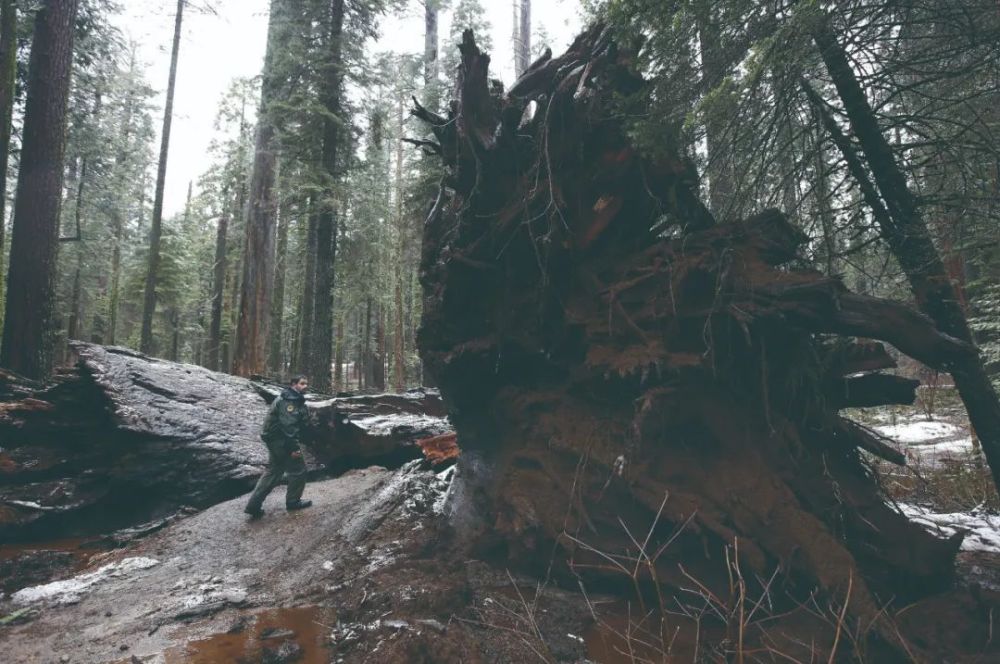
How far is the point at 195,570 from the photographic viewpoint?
5488mm

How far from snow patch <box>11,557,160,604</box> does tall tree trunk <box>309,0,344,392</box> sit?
27.6 feet

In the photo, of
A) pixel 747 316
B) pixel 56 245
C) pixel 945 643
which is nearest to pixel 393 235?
pixel 56 245

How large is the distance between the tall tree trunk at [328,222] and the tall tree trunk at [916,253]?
1210cm

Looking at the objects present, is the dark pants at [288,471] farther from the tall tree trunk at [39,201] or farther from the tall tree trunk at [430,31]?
the tall tree trunk at [430,31]

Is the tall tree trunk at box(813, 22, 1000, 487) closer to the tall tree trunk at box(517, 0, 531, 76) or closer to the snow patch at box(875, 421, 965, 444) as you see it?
the snow patch at box(875, 421, 965, 444)

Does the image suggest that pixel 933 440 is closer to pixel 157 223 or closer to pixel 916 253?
pixel 916 253

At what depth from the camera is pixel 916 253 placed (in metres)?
4.70

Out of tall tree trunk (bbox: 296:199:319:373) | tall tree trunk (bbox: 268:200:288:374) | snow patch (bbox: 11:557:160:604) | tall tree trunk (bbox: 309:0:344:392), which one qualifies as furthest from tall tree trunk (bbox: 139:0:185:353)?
snow patch (bbox: 11:557:160:604)

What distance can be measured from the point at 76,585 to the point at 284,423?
276 cm

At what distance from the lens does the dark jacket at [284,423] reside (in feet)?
24.1

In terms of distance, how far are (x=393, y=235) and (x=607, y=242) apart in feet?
57.7

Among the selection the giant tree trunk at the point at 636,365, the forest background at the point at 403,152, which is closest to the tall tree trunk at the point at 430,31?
the forest background at the point at 403,152

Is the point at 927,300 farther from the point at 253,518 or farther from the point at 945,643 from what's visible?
the point at 253,518

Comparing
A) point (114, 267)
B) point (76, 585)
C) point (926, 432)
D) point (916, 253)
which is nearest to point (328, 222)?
point (76, 585)
